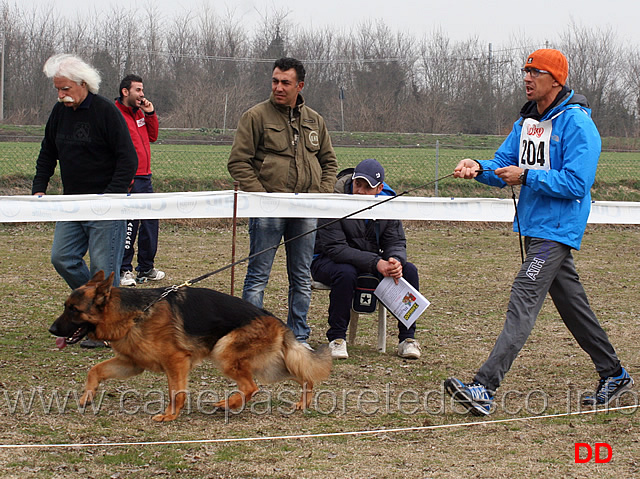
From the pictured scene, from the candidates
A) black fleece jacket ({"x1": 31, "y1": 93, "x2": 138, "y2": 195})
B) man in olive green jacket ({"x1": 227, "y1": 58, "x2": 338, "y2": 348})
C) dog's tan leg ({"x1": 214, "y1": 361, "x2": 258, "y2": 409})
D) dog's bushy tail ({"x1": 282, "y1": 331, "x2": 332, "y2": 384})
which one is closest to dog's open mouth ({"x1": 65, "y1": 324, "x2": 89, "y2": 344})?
dog's tan leg ({"x1": 214, "y1": 361, "x2": 258, "y2": 409})

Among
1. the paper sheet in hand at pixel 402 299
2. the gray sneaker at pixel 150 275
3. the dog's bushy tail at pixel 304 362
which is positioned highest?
the paper sheet in hand at pixel 402 299

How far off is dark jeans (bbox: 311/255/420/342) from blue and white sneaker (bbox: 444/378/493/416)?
4.80ft

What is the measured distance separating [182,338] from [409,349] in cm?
208

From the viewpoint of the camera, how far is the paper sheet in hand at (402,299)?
5.64 metres

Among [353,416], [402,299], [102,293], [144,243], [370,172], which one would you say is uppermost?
[370,172]

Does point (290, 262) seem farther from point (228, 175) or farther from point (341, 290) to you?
point (228, 175)

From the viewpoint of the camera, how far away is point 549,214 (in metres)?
4.45

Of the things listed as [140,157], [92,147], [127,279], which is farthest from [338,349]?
[140,157]

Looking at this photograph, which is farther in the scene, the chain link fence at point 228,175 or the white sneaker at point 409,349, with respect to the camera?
the chain link fence at point 228,175

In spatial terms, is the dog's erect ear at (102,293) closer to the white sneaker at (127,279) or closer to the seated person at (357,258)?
the seated person at (357,258)

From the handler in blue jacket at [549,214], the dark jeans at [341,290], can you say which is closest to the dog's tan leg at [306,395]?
the handler in blue jacket at [549,214]

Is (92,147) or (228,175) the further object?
(228,175)

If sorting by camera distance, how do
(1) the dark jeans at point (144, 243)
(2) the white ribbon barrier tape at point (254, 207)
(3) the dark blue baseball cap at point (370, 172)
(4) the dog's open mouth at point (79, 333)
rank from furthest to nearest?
1. (1) the dark jeans at point (144, 243)
2. (2) the white ribbon barrier tape at point (254, 207)
3. (3) the dark blue baseball cap at point (370, 172)
4. (4) the dog's open mouth at point (79, 333)

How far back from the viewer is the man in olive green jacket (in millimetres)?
5664
